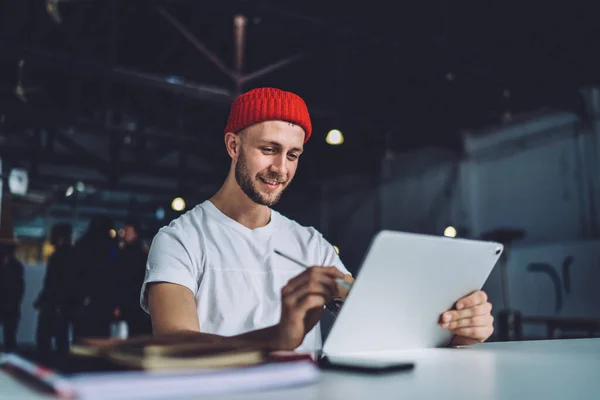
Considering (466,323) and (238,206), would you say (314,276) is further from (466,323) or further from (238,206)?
(238,206)

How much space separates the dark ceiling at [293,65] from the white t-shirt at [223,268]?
307 cm

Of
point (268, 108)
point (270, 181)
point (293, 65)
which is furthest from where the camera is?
point (293, 65)

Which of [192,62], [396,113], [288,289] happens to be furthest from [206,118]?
[288,289]

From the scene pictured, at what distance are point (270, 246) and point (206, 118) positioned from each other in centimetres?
859

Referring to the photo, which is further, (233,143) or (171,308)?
(233,143)

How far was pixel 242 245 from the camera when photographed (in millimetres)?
1632

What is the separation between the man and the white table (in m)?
0.25

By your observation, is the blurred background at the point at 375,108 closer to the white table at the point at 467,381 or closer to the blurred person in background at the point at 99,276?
the blurred person in background at the point at 99,276

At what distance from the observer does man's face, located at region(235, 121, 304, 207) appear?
1.60 meters

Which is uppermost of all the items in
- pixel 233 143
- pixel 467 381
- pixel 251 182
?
pixel 233 143

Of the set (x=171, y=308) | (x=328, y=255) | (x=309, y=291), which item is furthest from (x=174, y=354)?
(x=328, y=255)

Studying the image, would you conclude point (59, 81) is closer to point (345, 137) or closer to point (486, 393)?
point (345, 137)

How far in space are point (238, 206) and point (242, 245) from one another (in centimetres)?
13

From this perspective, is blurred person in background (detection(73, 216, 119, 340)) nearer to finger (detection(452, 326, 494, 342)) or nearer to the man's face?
the man's face
